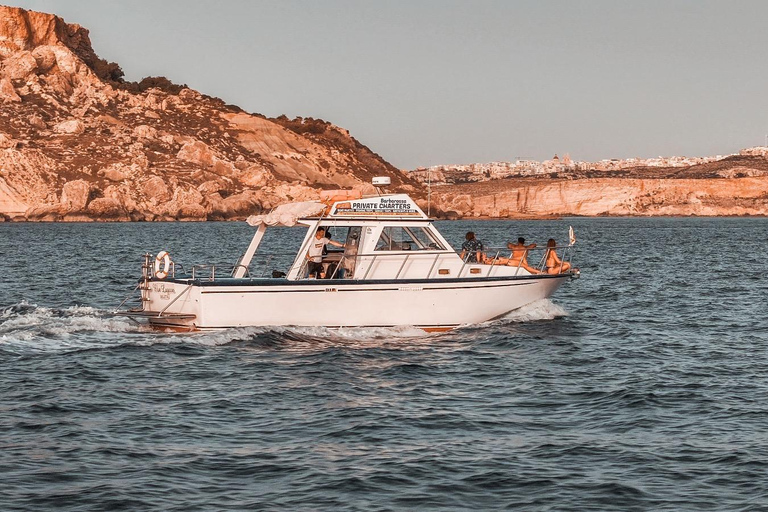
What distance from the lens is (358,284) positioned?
19.5 m

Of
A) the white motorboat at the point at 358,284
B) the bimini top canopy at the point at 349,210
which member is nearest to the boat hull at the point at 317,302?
the white motorboat at the point at 358,284

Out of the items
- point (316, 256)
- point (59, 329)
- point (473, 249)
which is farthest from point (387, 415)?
point (59, 329)

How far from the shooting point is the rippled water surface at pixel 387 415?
10.5 m

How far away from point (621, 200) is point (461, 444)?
189 meters

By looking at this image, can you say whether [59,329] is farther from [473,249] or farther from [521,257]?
[521,257]

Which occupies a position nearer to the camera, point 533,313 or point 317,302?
point 317,302

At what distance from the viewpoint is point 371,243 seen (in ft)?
67.1

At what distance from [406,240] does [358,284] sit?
1860 millimetres

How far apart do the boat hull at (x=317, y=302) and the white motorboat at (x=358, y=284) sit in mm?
20

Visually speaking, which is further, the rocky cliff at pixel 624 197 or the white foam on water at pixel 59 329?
the rocky cliff at pixel 624 197

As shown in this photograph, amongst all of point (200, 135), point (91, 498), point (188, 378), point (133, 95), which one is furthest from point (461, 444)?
point (133, 95)

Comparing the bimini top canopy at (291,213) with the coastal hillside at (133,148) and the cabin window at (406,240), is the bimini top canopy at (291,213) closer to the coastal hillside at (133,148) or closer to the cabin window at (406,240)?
the cabin window at (406,240)

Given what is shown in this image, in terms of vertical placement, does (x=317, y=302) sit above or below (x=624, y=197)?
below

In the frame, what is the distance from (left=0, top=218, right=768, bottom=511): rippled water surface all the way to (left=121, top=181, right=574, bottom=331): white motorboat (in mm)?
397
